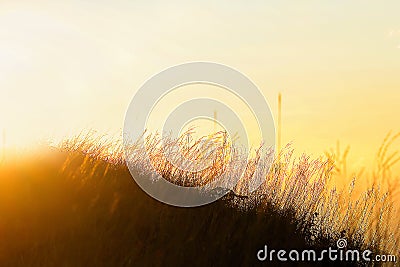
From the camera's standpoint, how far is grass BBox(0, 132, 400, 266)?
4.92 meters

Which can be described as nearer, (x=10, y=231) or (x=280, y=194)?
(x=10, y=231)

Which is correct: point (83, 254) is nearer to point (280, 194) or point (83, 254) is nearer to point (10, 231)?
point (10, 231)

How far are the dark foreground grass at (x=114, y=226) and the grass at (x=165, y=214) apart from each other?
11mm

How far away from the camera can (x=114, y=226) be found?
5.25m

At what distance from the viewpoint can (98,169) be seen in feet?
24.4

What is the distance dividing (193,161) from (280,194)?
1.37 m

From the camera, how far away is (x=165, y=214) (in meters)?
6.00

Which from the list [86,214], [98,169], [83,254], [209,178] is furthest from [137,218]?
[209,178]

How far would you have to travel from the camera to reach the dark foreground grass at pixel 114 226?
4.80 m

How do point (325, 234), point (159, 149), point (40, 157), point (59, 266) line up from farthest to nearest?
point (159, 149) < point (40, 157) < point (325, 234) < point (59, 266)

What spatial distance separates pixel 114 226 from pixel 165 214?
0.88m

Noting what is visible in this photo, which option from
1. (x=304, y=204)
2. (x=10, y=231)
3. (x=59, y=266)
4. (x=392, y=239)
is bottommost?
(x=59, y=266)

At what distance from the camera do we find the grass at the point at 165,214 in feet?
16.1

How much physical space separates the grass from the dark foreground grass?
0.04 feet
